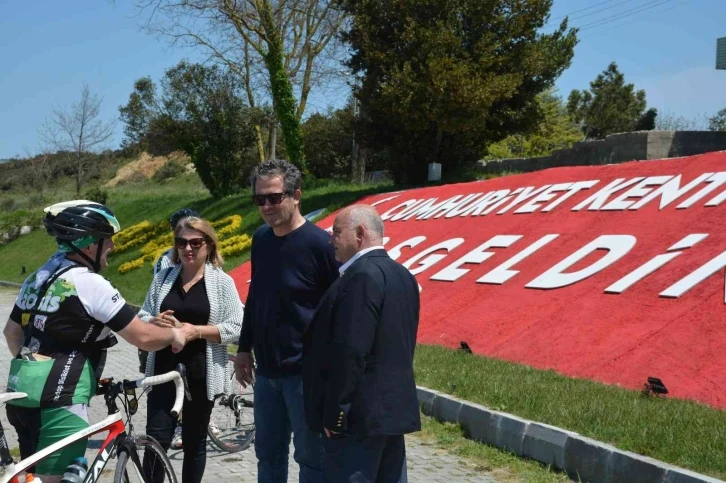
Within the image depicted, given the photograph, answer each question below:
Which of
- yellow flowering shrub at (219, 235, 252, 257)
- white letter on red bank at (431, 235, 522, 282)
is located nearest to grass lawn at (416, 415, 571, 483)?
white letter on red bank at (431, 235, 522, 282)

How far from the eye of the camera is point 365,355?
377 cm

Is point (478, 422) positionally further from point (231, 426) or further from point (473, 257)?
point (473, 257)

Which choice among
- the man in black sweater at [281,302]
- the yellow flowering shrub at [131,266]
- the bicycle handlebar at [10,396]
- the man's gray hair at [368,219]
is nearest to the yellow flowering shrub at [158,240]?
the yellow flowering shrub at [131,266]

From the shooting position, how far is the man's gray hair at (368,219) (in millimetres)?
4070

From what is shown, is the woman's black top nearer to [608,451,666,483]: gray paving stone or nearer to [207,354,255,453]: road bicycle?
[207,354,255,453]: road bicycle

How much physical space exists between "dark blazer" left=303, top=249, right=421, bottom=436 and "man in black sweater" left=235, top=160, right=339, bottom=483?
77 cm

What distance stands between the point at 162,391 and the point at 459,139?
23.3 m

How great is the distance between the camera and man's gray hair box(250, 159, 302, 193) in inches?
196

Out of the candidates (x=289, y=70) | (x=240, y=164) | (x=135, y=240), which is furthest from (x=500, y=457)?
(x=289, y=70)

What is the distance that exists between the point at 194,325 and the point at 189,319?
0.21 m

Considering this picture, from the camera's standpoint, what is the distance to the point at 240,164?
39156 millimetres

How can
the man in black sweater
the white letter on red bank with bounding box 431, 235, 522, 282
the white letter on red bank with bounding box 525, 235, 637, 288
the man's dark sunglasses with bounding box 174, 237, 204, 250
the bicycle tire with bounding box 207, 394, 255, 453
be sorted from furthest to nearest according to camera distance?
1. the white letter on red bank with bounding box 431, 235, 522, 282
2. the white letter on red bank with bounding box 525, 235, 637, 288
3. the bicycle tire with bounding box 207, 394, 255, 453
4. the man's dark sunglasses with bounding box 174, 237, 204, 250
5. the man in black sweater

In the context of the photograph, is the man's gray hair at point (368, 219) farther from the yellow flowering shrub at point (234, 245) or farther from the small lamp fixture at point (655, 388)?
the yellow flowering shrub at point (234, 245)

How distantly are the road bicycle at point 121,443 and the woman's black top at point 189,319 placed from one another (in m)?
1.10
